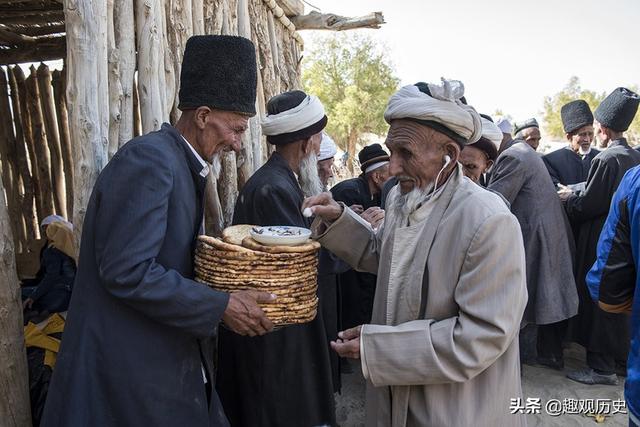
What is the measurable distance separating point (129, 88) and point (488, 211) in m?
2.12

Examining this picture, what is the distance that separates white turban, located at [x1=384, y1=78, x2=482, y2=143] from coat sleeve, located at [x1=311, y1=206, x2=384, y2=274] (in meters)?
0.63

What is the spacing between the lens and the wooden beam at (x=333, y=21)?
577 centimetres

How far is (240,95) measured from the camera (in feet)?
6.77

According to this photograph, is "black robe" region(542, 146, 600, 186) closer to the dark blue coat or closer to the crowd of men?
the crowd of men

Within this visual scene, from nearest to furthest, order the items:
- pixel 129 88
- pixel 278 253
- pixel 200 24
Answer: pixel 278 253 → pixel 129 88 → pixel 200 24

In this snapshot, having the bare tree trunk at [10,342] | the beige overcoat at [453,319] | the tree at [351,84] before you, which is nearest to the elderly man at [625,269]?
the beige overcoat at [453,319]

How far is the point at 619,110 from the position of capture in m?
4.55

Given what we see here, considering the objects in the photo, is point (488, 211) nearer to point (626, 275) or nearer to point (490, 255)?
point (490, 255)

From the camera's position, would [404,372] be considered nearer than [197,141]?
Yes

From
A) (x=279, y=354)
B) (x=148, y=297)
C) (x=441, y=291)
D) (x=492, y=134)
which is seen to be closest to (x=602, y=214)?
(x=492, y=134)

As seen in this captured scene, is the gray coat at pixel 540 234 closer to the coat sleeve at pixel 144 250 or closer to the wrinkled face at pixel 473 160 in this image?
the wrinkled face at pixel 473 160

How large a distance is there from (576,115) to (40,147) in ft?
22.2

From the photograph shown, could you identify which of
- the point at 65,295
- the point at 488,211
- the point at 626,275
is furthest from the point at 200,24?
the point at 626,275

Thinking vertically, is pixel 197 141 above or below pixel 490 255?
above
